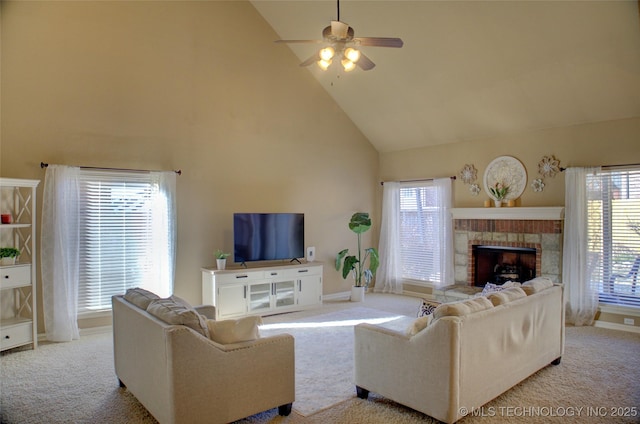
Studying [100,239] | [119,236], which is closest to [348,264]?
[119,236]

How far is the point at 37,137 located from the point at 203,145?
82.2 inches

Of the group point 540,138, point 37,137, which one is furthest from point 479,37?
point 37,137

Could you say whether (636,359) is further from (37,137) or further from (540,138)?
(37,137)

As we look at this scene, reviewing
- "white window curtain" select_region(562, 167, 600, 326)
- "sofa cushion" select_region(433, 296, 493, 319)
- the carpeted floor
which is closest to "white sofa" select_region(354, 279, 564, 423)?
"sofa cushion" select_region(433, 296, 493, 319)

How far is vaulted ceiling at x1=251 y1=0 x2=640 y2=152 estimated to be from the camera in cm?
482

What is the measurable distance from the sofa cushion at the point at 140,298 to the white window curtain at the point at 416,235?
5337 millimetres

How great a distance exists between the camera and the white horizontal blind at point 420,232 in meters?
7.71

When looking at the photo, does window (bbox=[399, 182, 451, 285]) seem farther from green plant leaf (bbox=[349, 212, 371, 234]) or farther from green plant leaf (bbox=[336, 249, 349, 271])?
green plant leaf (bbox=[336, 249, 349, 271])

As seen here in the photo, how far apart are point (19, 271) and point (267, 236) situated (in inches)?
126

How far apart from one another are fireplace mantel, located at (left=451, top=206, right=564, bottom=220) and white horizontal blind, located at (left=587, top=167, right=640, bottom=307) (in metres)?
0.45

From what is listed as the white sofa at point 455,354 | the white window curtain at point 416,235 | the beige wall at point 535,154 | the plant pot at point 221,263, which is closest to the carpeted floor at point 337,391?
the white sofa at point 455,354

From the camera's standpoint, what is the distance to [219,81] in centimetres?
655

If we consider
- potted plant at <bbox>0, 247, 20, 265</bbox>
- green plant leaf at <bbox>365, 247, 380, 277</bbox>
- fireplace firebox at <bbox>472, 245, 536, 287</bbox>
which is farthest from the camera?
green plant leaf at <bbox>365, 247, 380, 277</bbox>

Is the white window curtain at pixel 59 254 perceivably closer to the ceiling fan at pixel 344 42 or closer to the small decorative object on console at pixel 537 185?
the ceiling fan at pixel 344 42
